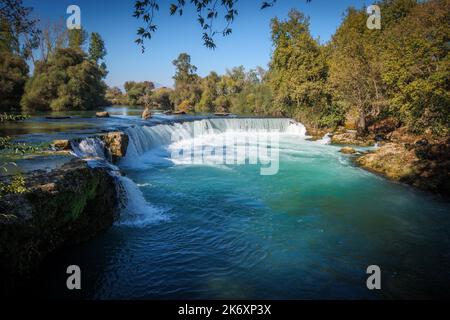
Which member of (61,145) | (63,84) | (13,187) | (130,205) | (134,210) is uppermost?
(63,84)

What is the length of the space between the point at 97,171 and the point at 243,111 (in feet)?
166

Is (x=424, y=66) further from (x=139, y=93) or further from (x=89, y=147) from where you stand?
(x=139, y=93)

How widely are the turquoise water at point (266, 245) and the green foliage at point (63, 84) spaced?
3056 cm

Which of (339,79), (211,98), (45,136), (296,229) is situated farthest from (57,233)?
(211,98)

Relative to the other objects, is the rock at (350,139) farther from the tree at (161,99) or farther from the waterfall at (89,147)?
the tree at (161,99)

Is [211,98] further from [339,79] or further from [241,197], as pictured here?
[241,197]

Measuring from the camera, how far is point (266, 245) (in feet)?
25.8

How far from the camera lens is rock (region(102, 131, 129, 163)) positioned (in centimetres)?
1500

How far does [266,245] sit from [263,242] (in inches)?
6.6

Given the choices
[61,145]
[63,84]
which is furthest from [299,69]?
[63,84]

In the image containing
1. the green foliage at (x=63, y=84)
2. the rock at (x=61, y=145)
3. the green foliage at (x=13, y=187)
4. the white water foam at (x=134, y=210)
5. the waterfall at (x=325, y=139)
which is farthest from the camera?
the green foliage at (x=63, y=84)

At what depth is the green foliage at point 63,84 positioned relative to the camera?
1444 inches

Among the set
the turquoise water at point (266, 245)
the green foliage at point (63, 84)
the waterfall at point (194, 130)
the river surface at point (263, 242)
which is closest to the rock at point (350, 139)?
the waterfall at point (194, 130)
